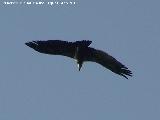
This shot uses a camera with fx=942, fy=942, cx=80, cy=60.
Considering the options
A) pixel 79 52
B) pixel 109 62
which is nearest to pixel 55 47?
pixel 79 52

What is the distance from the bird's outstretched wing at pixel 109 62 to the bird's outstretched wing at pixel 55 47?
0.71 metres

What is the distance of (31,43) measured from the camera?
3045cm

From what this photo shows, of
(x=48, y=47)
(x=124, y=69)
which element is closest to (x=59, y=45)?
(x=48, y=47)

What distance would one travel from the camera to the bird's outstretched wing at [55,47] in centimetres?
3009

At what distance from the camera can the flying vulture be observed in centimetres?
3006

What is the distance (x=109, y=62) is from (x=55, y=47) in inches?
73.5

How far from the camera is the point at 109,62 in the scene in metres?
30.8

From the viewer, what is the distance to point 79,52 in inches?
1186

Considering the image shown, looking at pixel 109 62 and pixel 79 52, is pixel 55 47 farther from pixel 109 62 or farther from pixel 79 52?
pixel 109 62

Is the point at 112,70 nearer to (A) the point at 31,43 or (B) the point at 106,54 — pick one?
→ (B) the point at 106,54

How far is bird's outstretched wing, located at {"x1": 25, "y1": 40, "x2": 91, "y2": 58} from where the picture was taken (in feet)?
98.7

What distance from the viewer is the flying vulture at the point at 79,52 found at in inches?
1184

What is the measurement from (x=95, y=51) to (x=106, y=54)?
1.64ft

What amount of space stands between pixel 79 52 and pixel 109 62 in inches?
49.2
